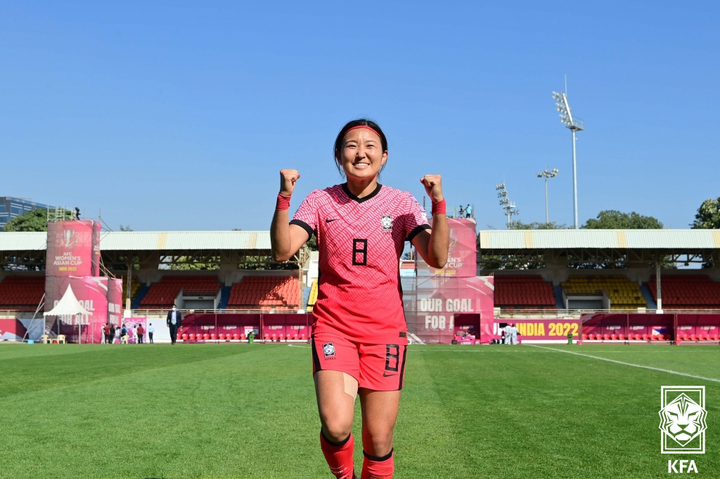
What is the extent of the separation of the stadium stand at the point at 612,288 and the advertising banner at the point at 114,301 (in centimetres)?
2927

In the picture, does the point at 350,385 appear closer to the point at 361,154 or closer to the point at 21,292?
the point at 361,154

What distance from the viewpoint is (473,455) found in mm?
5918

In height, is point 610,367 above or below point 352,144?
below

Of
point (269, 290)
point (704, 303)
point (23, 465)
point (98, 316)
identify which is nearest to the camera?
point (23, 465)

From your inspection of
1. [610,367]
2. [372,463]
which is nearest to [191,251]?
[610,367]

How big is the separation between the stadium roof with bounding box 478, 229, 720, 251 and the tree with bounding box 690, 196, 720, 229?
25.7 m

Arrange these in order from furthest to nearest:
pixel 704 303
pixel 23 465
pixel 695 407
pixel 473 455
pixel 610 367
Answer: pixel 704 303, pixel 610 367, pixel 695 407, pixel 473 455, pixel 23 465

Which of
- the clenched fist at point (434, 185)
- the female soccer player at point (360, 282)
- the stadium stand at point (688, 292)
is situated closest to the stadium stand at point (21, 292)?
the stadium stand at point (688, 292)

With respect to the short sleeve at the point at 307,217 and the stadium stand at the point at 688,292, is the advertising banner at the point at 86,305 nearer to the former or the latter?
the stadium stand at the point at 688,292

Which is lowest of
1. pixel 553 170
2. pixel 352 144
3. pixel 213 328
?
pixel 213 328

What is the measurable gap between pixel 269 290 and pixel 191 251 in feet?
24.8

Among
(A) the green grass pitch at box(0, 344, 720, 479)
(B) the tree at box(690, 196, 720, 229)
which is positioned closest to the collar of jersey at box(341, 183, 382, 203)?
(A) the green grass pitch at box(0, 344, 720, 479)

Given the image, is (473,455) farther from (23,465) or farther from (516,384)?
(516,384)

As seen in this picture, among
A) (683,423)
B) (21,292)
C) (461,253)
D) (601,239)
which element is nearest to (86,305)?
(21,292)
